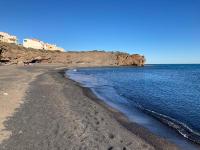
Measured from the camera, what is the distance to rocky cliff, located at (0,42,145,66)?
121 meters

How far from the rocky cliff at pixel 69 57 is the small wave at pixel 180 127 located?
97.3 meters

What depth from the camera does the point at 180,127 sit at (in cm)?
1586

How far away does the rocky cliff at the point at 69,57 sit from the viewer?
396 feet

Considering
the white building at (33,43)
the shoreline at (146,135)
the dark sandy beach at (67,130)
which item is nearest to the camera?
the dark sandy beach at (67,130)

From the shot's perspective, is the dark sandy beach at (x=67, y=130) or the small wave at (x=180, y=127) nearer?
the dark sandy beach at (x=67, y=130)

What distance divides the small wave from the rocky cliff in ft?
319

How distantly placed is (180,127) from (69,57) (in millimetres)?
149653

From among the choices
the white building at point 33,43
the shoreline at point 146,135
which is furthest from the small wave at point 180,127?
the white building at point 33,43

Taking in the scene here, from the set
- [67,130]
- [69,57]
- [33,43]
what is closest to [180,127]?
[67,130]

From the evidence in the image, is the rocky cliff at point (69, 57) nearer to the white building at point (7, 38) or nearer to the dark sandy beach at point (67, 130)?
the white building at point (7, 38)

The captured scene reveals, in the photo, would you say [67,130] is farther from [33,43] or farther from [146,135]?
[33,43]

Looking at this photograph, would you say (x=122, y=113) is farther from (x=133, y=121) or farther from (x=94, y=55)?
(x=94, y=55)

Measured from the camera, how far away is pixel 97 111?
18656mm

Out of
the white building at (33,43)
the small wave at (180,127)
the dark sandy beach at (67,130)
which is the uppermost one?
the white building at (33,43)
